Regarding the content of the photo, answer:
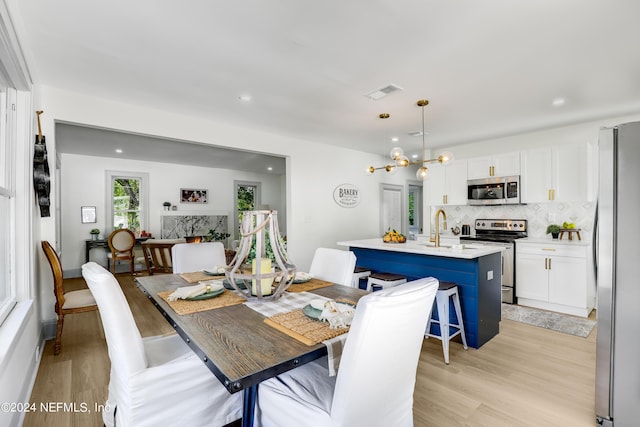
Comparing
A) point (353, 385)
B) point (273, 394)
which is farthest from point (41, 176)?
point (353, 385)

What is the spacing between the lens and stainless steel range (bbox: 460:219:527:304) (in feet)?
14.2

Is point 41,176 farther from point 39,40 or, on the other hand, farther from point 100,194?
point 100,194

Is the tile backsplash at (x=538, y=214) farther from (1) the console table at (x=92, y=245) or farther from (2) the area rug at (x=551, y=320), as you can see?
(1) the console table at (x=92, y=245)

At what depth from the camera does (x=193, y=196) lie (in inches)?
307

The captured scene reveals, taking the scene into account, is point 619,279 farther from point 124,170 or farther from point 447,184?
point 124,170

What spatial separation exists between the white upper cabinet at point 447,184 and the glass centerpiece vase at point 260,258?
14.3ft

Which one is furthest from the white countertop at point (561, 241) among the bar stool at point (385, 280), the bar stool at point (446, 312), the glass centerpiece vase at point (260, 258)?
the glass centerpiece vase at point (260, 258)

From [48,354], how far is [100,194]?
4.71 m

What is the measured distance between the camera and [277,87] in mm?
3082

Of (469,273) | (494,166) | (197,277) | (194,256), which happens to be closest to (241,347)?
(197,277)

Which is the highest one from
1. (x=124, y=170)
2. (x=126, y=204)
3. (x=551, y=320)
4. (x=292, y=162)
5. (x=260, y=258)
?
(x=124, y=170)

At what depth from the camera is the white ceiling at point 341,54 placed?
195 centimetres

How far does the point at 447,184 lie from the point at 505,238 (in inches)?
54.6

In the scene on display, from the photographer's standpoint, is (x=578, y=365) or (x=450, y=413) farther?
(x=578, y=365)
